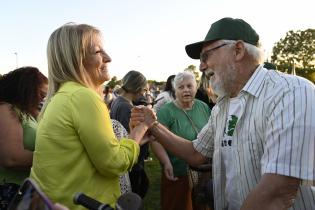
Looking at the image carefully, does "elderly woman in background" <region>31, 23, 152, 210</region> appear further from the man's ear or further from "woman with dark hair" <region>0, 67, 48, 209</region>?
"woman with dark hair" <region>0, 67, 48, 209</region>

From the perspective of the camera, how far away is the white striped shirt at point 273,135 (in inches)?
83.2

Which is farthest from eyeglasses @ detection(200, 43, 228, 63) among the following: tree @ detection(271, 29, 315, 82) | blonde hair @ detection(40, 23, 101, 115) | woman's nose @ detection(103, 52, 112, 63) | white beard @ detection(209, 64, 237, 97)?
tree @ detection(271, 29, 315, 82)

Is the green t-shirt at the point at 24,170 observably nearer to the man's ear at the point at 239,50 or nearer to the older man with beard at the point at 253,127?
the older man with beard at the point at 253,127

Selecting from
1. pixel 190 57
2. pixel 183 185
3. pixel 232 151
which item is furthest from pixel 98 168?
pixel 183 185

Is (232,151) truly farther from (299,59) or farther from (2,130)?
(299,59)

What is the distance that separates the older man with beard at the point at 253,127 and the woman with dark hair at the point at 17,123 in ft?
5.08

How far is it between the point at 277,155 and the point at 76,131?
3.68ft

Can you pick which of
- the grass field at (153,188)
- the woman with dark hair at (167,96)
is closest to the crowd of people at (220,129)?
the grass field at (153,188)

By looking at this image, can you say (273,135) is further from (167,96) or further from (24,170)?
(167,96)

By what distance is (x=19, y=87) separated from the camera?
381 centimetres

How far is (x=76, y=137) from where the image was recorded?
237 centimetres

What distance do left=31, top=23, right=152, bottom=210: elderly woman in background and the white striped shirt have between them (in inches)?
25.7

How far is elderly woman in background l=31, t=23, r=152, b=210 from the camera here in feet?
7.65

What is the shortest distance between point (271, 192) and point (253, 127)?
0.42m
